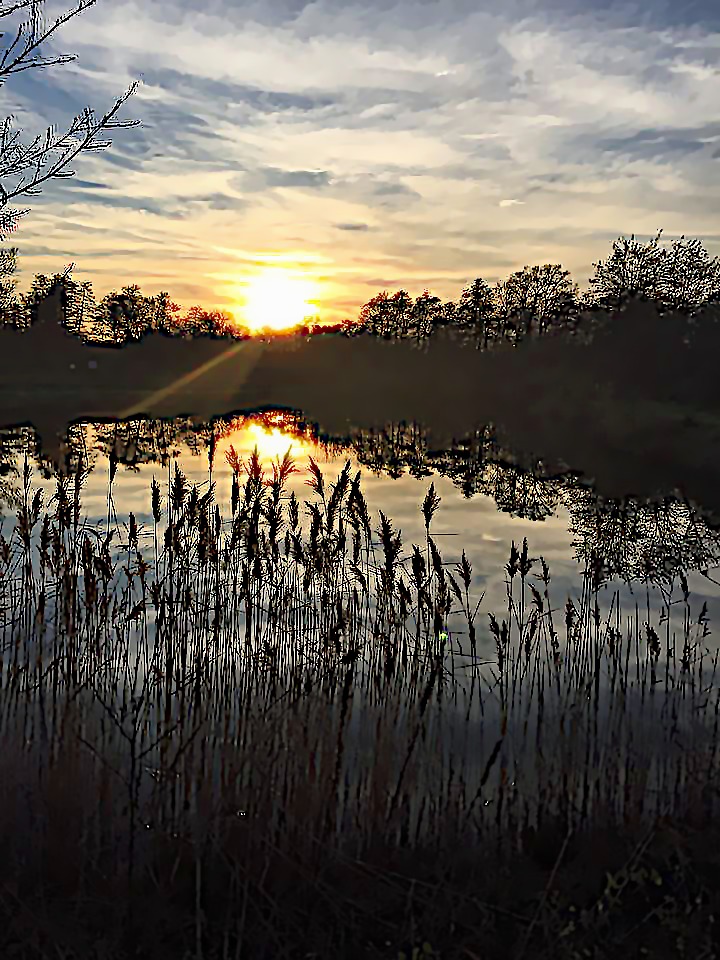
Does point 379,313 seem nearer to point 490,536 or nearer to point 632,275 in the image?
point 632,275

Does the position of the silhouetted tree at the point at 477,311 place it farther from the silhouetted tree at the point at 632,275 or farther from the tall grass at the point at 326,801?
the tall grass at the point at 326,801

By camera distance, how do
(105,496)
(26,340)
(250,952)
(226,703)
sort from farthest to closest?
1. (26,340)
2. (105,496)
3. (226,703)
4. (250,952)

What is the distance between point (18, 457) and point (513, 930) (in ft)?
75.4

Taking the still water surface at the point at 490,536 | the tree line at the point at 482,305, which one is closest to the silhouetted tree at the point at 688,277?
the tree line at the point at 482,305

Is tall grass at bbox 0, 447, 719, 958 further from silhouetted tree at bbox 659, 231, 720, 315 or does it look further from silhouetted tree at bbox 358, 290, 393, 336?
silhouetted tree at bbox 358, 290, 393, 336

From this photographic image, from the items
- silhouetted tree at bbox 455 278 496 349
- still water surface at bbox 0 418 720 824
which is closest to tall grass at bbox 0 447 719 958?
still water surface at bbox 0 418 720 824

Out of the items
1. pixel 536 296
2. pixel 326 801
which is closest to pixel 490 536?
pixel 326 801

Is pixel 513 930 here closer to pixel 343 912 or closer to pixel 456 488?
pixel 343 912

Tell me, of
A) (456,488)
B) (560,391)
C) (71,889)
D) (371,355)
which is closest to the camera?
(71,889)

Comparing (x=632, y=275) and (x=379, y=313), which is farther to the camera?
(x=379, y=313)

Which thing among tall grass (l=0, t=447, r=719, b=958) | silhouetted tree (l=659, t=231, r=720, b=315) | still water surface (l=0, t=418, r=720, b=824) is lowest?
tall grass (l=0, t=447, r=719, b=958)

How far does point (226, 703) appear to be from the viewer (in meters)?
6.77

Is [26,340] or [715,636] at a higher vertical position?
[26,340]

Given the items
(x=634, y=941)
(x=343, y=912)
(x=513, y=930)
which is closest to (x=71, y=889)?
(x=343, y=912)
